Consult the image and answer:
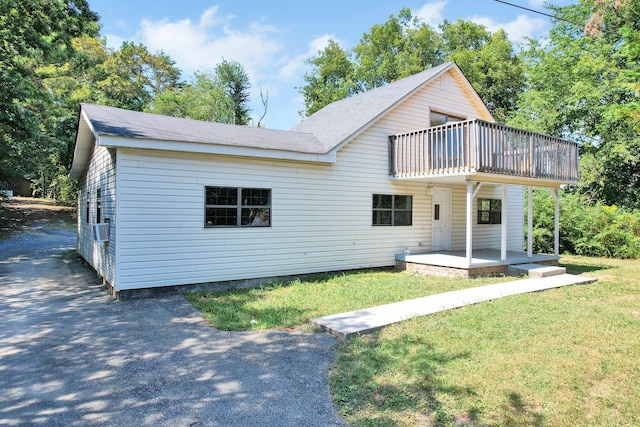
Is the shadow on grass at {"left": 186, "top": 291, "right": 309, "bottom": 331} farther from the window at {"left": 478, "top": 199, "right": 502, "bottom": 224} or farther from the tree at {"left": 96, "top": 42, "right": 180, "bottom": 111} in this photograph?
the tree at {"left": 96, "top": 42, "right": 180, "bottom": 111}

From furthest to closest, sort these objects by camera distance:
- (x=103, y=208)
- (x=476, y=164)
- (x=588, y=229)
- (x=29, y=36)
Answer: (x=588, y=229)
(x=29, y=36)
(x=103, y=208)
(x=476, y=164)

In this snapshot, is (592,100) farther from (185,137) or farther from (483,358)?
(185,137)

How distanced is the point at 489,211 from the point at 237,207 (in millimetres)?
9543

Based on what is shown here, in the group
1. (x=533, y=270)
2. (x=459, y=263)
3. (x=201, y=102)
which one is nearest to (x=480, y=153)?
(x=459, y=263)

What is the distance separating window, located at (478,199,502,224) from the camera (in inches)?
522

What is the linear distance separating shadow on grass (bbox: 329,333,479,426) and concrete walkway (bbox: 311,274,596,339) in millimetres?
484

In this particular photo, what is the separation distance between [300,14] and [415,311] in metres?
12.6

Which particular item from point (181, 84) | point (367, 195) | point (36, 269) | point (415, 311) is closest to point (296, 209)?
point (367, 195)

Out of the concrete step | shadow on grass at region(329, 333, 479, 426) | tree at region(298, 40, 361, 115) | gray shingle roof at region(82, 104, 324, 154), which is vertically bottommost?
shadow on grass at region(329, 333, 479, 426)

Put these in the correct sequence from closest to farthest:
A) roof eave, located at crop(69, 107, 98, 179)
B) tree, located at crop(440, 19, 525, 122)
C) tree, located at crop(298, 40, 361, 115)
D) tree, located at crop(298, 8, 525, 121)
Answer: roof eave, located at crop(69, 107, 98, 179) < tree, located at crop(440, 19, 525, 122) < tree, located at crop(298, 8, 525, 121) < tree, located at crop(298, 40, 361, 115)

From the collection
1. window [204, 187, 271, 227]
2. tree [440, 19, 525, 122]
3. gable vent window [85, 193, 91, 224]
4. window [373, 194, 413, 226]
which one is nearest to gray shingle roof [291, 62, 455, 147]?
window [373, 194, 413, 226]

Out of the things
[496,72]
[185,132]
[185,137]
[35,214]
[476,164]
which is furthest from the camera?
[496,72]

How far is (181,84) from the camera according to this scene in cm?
3778

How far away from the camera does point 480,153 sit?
8.85 m
